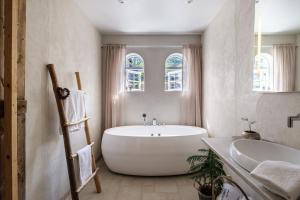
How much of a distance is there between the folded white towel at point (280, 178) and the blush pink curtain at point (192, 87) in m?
3.08

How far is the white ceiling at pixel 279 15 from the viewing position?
4.25ft

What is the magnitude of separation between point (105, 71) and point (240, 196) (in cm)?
331

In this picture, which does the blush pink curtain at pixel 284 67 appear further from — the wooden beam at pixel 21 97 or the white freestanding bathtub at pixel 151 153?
the wooden beam at pixel 21 97

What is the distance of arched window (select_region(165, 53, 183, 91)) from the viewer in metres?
4.09

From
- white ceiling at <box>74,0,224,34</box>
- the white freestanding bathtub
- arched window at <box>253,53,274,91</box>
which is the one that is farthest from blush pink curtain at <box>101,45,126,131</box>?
arched window at <box>253,53,274,91</box>

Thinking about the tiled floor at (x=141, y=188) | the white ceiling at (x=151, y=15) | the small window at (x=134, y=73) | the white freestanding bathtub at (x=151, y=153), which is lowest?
the tiled floor at (x=141, y=188)

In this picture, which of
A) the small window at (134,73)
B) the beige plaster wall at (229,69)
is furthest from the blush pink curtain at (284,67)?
the small window at (134,73)

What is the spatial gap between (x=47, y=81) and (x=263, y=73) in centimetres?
208

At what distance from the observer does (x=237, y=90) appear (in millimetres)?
2219

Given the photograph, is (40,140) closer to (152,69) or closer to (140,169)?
(140,169)

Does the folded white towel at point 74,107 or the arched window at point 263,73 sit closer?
the arched window at point 263,73

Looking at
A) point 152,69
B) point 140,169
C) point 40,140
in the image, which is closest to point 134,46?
point 152,69

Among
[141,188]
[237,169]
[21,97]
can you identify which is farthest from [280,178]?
[141,188]

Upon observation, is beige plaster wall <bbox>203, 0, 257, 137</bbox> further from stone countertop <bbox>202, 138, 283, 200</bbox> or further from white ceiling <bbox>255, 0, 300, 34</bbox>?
stone countertop <bbox>202, 138, 283, 200</bbox>
